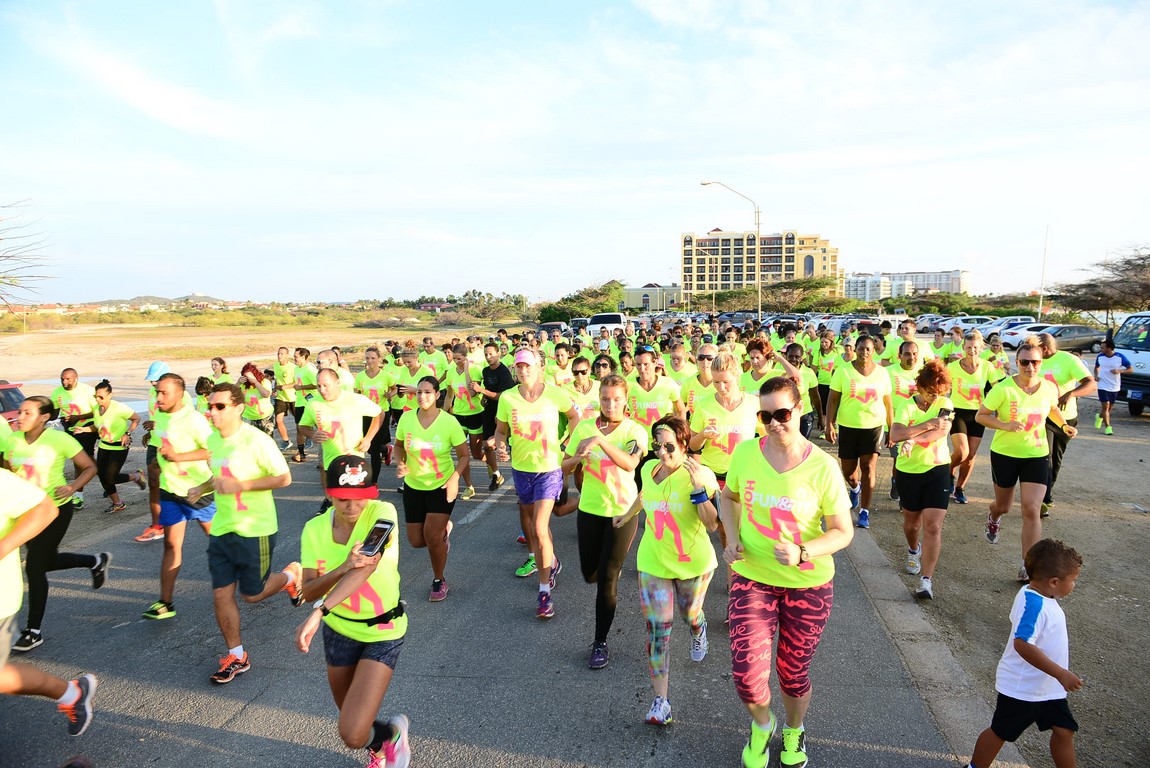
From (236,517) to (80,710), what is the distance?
1310 millimetres

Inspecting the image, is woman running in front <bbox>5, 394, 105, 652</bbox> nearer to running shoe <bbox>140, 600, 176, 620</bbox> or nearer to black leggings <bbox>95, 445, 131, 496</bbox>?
running shoe <bbox>140, 600, 176, 620</bbox>

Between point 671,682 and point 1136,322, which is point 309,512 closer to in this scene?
point 671,682

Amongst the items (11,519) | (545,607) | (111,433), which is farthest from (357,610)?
(111,433)

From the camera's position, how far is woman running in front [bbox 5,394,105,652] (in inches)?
190

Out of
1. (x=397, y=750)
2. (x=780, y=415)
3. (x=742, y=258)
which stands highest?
(x=742, y=258)

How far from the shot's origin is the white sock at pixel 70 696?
3.59 m

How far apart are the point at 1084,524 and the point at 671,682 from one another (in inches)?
218

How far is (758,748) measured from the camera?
10.7 feet

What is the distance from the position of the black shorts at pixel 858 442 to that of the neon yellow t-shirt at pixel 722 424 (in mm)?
2200

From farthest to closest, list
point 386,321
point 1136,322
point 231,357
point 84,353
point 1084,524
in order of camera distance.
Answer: point 386,321 → point 84,353 → point 231,357 → point 1136,322 → point 1084,524

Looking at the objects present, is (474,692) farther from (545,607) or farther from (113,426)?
(113,426)

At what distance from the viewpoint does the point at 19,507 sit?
3.37 metres

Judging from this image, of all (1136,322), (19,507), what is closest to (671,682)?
(19,507)

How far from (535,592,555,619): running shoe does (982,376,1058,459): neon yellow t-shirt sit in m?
4.27
